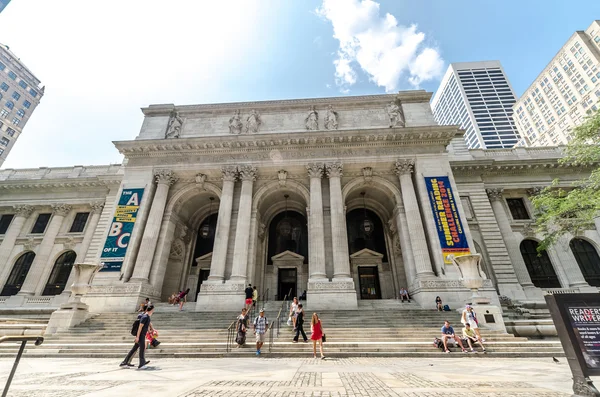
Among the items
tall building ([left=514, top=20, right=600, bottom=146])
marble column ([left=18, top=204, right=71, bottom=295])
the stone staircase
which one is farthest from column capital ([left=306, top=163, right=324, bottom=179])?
tall building ([left=514, top=20, right=600, bottom=146])

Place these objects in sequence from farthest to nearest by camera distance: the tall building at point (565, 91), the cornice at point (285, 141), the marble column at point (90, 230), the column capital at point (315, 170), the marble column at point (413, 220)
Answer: the tall building at point (565, 91) → the marble column at point (90, 230) → the cornice at point (285, 141) → the column capital at point (315, 170) → the marble column at point (413, 220)

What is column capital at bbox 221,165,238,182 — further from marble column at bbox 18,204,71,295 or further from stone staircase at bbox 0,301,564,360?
marble column at bbox 18,204,71,295

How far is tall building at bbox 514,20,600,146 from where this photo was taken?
5369 centimetres

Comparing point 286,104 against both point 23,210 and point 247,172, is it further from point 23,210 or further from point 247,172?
point 23,210

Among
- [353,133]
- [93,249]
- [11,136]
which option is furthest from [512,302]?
[11,136]

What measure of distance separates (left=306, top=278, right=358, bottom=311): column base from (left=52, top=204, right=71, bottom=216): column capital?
25035 mm

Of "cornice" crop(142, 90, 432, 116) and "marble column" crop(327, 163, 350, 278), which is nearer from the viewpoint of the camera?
"marble column" crop(327, 163, 350, 278)

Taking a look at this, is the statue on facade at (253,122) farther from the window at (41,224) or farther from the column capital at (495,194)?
the window at (41,224)

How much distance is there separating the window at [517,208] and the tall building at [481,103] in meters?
77.2

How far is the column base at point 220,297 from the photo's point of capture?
50.0ft

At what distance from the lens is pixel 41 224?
2491cm

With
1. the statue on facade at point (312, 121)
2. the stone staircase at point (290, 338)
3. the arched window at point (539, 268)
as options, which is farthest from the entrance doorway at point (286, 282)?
the arched window at point (539, 268)

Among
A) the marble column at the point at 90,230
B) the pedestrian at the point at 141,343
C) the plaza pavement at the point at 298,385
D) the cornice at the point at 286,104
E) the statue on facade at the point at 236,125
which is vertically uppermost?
the cornice at the point at 286,104

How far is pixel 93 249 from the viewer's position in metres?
21.8
